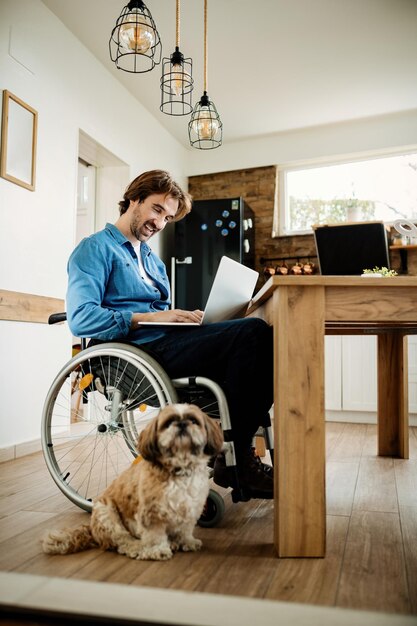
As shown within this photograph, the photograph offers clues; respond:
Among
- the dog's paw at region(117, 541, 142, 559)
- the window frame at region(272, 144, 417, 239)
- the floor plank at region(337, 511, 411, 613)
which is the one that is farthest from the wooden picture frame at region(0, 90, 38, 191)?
the window frame at region(272, 144, 417, 239)

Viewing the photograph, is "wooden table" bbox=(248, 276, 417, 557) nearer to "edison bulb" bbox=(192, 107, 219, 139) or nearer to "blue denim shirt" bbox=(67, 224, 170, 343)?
"blue denim shirt" bbox=(67, 224, 170, 343)

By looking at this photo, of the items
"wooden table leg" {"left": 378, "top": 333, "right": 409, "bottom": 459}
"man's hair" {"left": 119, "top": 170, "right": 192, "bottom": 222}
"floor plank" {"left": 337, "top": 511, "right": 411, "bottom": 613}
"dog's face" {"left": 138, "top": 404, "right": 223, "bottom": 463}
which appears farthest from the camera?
"wooden table leg" {"left": 378, "top": 333, "right": 409, "bottom": 459}

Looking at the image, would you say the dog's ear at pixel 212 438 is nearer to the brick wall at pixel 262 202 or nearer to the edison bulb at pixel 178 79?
the edison bulb at pixel 178 79

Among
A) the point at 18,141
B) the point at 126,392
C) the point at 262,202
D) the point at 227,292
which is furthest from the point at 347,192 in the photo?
the point at 126,392

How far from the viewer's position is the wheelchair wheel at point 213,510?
1.57m

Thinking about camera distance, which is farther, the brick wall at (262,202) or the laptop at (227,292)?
the brick wall at (262,202)

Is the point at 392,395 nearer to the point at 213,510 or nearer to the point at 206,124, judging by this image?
the point at 213,510

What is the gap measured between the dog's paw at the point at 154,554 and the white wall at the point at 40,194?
5.56 feet

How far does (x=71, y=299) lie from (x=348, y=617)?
4.00 feet

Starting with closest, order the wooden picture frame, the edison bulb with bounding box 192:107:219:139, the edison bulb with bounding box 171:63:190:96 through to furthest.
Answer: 1. the edison bulb with bounding box 171:63:190:96
2. the edison bulb with bounding box 192:107:219:139
3. the wooden picture frame

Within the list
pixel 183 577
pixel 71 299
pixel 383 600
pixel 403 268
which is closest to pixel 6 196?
pixel 71 299

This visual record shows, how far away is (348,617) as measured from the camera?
33.6 inches

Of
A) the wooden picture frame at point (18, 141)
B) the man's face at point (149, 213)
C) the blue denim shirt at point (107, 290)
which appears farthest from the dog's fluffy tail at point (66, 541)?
the wooden picture frame at point (18, 141)

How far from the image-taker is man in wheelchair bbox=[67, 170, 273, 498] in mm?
1546
